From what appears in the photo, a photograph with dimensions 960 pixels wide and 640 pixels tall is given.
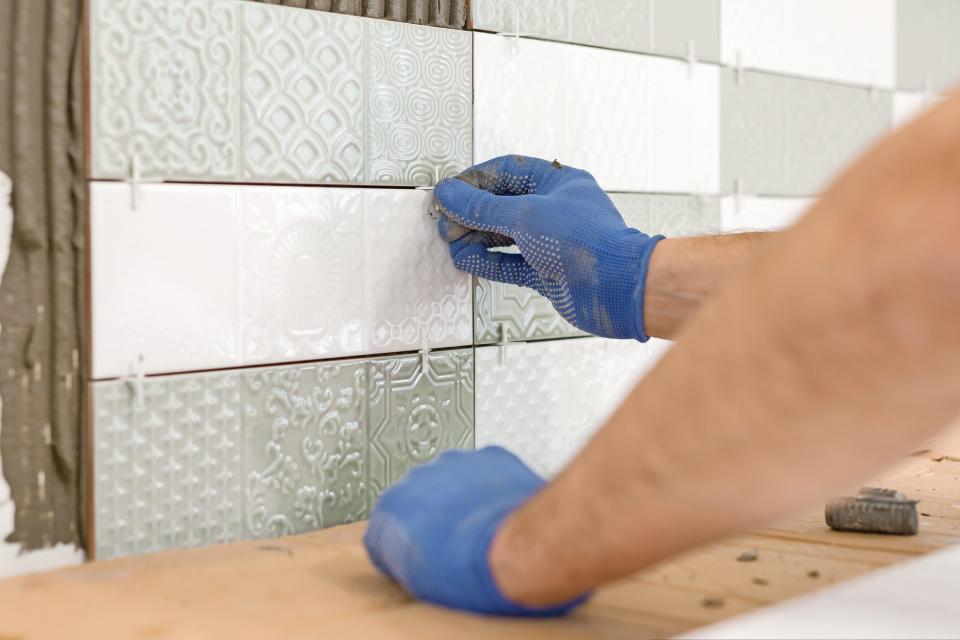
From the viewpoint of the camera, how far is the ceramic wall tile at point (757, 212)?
2.06m

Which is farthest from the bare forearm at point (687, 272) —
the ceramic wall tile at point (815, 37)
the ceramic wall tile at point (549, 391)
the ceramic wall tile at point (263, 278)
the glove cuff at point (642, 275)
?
the ceramic wall tile at point (815, 37)

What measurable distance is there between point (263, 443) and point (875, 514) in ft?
2.67

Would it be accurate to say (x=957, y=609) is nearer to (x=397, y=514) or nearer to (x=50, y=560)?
(x=397, y=514)

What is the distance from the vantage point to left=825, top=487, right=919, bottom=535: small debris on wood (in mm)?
1366

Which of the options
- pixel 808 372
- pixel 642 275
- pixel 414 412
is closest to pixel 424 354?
pixel 414 412

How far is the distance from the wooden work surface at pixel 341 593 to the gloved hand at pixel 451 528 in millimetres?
25

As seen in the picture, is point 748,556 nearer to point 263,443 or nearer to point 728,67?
point 263,443

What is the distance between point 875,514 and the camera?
4.50ft

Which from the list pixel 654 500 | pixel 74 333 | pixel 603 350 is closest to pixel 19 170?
pixel 74 333

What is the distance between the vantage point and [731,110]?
204cm

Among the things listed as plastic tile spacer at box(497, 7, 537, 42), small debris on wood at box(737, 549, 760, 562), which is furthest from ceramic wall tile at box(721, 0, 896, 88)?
small debris on wood at box(737, 549, 760, 562)

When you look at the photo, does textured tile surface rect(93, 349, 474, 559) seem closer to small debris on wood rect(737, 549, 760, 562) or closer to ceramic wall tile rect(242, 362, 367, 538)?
ceramic wall tile rect(242, 362, 367, 538)

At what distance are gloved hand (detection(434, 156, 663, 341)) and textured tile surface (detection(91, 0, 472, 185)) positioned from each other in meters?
0.08

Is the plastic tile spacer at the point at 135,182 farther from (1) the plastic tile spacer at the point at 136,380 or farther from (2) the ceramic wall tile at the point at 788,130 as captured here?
(2) the ceramic wall tile at the point at 788,130
